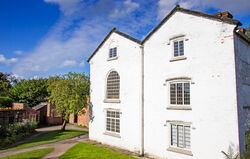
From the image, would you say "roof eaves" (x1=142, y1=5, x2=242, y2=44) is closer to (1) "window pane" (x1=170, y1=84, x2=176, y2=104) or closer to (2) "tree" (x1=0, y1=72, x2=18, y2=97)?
(1) "window pane" (x1=170, y1=84, x2=176, y2=104)

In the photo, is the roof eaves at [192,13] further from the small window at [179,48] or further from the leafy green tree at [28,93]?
the leafy green tree at [28,93]

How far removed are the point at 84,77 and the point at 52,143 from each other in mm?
8556

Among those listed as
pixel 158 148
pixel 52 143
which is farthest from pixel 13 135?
pixel 158 148

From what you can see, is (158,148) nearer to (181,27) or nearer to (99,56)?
(181,27)

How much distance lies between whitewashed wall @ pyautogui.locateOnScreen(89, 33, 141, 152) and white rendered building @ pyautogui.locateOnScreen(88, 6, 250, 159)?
0.29ft

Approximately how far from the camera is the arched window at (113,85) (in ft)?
56.6

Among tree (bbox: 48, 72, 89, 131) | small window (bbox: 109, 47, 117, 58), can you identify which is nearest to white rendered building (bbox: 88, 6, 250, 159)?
small window (bbox: 109, 47, 117, 58)

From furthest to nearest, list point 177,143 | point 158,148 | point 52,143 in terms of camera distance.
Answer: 1. point 52,143
2. point 158,148
3. point 177,143

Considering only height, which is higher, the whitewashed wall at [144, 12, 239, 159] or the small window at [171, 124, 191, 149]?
Result: the whitewashed wall at [144, 12, 239, 159]

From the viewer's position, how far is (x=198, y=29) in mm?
12086

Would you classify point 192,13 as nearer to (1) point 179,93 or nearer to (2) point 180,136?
(1) point 179,93

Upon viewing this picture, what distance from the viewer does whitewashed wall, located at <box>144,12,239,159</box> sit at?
10625mm

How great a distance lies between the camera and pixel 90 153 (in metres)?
14.7

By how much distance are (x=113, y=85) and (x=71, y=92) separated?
676cm
